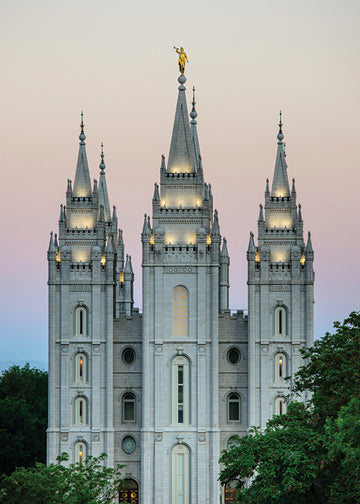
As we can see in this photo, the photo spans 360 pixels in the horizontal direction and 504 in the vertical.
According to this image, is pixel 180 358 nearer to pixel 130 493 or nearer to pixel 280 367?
pixel 280 367

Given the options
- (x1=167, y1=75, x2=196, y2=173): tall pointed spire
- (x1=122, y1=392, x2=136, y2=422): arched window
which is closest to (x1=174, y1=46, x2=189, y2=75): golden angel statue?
(x1=167, y1=75, x2=196, y2=173): tall pointed spire

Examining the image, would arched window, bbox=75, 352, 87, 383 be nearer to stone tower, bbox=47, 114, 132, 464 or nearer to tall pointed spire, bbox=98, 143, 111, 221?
stone tower, bbox=47, 114, 132, 464

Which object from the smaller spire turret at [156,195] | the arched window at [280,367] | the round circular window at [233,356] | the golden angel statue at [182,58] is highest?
the golden angel statue at [182,58]

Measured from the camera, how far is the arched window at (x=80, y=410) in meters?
96.7

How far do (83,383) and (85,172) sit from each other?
53.0ft

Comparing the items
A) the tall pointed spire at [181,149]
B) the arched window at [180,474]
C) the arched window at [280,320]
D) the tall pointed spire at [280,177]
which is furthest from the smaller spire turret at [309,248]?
the arched window at [180,474]

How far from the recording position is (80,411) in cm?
9688

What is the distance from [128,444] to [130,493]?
11.4 feet

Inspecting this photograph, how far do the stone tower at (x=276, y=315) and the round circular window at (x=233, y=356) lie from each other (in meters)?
1.94

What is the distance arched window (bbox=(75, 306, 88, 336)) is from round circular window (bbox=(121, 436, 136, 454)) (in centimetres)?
823

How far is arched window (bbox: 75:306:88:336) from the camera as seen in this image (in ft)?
320

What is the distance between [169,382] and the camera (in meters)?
96.2

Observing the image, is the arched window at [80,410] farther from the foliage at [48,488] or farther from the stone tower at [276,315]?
the foliage at [48,488]

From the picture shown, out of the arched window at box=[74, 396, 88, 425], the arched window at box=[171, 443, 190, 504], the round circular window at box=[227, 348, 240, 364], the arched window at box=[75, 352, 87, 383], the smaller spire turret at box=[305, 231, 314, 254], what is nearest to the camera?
the arched window at box=[171, 443, 190, 504]
